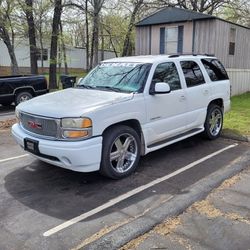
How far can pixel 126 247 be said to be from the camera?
3.28 metres

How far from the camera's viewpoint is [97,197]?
4434 mm

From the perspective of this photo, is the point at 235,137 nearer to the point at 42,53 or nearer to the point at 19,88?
the point at 19,88

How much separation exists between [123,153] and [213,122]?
2.95 m

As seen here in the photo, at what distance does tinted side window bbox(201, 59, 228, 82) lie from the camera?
23.5 ft

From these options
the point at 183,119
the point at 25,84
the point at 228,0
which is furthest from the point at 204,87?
the point at 228,0

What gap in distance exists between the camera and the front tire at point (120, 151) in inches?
189

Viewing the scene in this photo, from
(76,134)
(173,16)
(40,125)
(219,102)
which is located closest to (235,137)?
(219,102)

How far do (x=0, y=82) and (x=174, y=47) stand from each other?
8.36 m

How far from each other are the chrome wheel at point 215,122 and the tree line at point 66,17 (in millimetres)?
11923

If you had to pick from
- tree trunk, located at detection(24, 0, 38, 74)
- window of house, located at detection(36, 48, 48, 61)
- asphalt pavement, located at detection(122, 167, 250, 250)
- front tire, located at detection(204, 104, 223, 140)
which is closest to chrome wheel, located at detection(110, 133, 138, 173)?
asphalt pavement, located at detection(122, 167, 250, 250)

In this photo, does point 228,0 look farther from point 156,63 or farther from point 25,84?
point 156,63

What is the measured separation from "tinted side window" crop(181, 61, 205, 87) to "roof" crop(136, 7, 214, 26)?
28.7 ft

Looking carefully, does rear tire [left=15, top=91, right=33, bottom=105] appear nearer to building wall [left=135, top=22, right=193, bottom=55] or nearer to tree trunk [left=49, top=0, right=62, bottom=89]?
tree trunk [left=49, top=0, right=62, bottom=89]

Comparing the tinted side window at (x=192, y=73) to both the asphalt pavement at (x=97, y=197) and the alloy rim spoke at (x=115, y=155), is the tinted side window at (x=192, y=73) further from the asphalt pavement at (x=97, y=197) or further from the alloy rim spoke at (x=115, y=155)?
the alloy rim spoke at (x=115, y=155)
